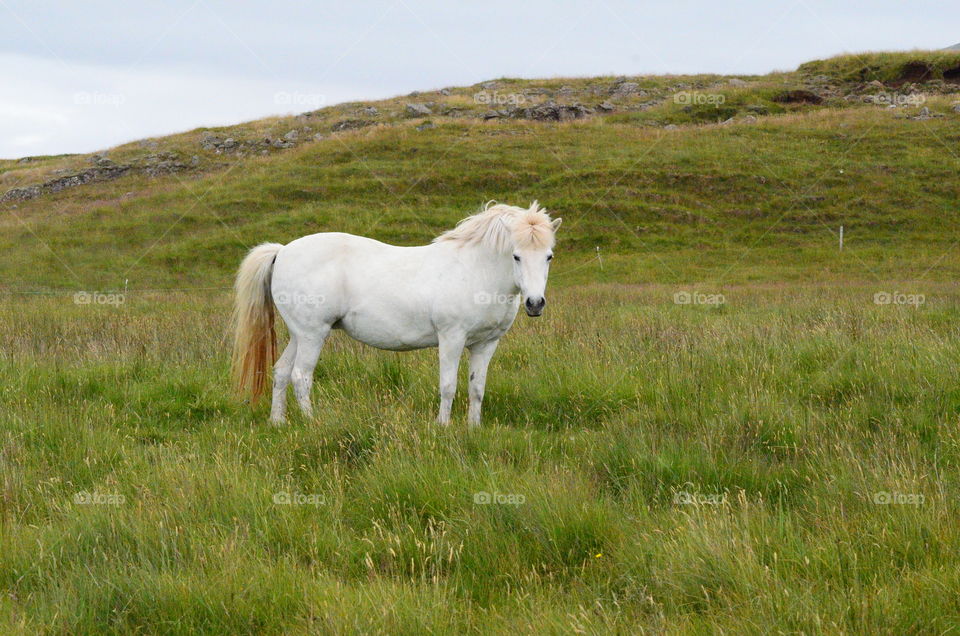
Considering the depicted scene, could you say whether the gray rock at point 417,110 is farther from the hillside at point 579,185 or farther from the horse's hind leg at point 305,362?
the horse's hind leg at point 305,362

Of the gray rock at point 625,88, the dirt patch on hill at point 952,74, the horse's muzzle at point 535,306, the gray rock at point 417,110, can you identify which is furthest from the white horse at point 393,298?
the dirt patch on hill at point 952,74

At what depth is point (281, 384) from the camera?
699 centimetres

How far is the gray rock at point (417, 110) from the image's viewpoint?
4581 cm

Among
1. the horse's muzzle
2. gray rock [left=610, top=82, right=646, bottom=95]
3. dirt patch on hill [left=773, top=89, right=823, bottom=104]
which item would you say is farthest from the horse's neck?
gray rock [left=610, top=82, right=646, bottom=95]

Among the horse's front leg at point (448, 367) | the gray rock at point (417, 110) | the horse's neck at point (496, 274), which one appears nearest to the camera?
the horse's front leg at point (448, 367)

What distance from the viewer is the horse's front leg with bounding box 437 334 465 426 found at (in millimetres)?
6527

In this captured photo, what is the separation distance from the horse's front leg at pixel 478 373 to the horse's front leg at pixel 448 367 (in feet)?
0.66

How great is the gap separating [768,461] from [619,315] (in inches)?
323

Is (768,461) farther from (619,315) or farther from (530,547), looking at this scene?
(619,315)

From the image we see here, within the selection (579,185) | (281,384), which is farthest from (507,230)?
(579,185)

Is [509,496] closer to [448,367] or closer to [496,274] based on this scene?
[448,367]

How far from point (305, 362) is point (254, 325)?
81 cm

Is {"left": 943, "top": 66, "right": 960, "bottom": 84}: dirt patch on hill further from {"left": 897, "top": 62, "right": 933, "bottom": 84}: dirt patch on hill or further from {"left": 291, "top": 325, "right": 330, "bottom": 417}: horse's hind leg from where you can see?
{"left": 291, "top": 325, "right": 330, "bottom": 417}: horse's hind leg

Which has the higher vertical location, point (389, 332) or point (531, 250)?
point (531, 250)
